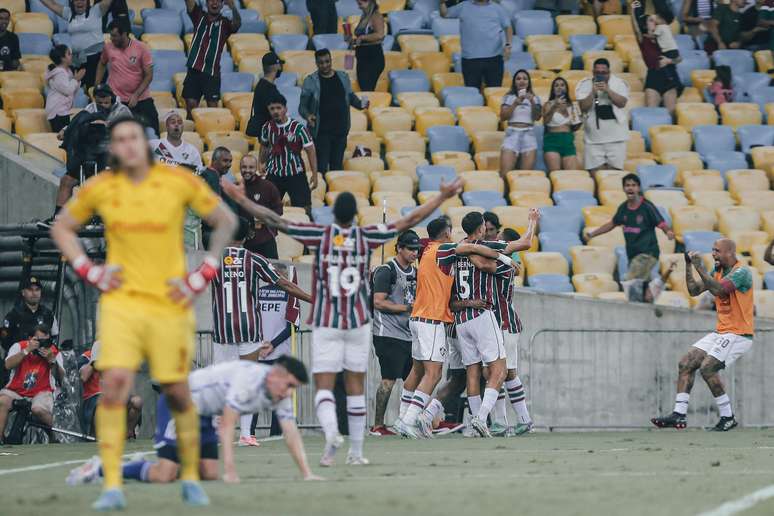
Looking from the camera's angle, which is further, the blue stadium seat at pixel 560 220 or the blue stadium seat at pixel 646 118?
the blue stadium seat at pixel 646 118

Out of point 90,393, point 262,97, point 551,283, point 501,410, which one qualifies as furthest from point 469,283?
point 262,97

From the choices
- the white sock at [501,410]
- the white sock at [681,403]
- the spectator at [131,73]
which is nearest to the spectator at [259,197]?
the spectator at [131,73]

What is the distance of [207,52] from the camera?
68.4ft

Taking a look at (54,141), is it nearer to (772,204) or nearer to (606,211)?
(606,211)

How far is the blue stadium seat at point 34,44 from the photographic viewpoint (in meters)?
22.0

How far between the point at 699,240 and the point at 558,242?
1.82 meters

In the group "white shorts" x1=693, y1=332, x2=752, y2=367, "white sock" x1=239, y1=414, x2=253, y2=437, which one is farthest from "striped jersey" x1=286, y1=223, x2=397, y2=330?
"white shorts" x1=693, y1=332, x2=752, y2=367

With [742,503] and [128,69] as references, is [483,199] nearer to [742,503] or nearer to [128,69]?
[128,69]

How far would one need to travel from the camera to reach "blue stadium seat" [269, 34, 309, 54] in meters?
23.0

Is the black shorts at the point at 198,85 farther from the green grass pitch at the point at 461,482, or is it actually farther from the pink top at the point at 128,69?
the green grass pitch at the point at 461,482

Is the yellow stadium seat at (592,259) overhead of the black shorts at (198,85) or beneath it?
beneath

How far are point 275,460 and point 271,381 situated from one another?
303 cm

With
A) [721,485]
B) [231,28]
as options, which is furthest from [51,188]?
[721,485]

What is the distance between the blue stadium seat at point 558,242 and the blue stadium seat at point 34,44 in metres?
7.51
